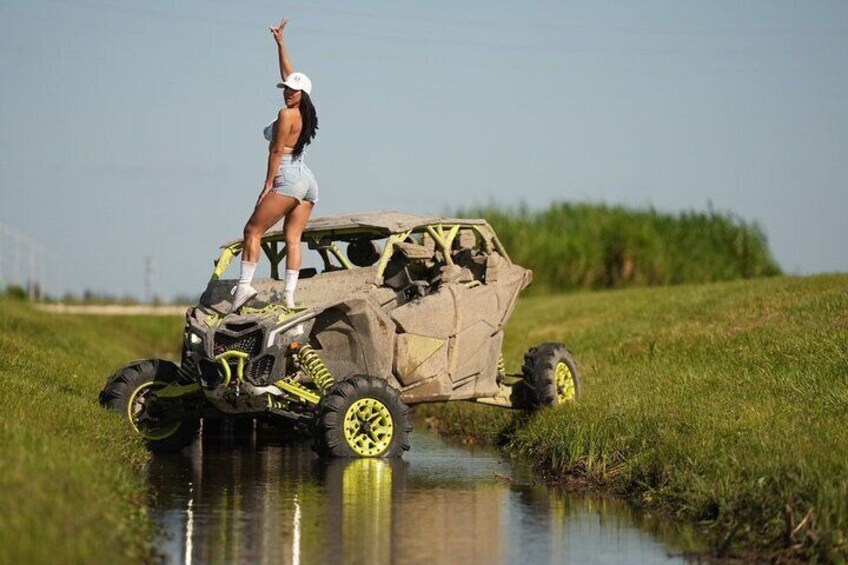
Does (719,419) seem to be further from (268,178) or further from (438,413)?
(438,413)

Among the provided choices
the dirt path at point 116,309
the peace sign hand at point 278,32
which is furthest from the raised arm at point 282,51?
the dirt path at point 116,309

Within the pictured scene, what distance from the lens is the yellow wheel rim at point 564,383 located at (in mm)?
18547

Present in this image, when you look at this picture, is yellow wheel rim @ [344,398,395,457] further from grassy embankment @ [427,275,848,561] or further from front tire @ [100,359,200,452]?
front tire @ [100,359,200,452]

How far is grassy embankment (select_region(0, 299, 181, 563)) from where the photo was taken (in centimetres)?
855

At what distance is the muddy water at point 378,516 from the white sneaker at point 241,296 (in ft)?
4.87

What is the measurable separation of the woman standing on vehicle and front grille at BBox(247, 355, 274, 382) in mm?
673

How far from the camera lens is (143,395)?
16.7m

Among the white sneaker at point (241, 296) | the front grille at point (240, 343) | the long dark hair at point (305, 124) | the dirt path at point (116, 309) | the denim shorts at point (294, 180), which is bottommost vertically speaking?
the front grille at point (240, 343)

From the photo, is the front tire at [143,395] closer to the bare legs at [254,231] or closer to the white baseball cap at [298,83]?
the bare legs at [254,231]

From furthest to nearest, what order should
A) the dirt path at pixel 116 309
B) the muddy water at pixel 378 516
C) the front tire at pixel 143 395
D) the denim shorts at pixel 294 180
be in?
1. the dirt path at pixel 116 309
2. the front tire at pixel 143 395
3. the denim shorts at pixel 294 180
4. the muddy water at pixel 378 516

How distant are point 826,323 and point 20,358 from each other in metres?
10.2

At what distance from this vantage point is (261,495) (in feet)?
44.1

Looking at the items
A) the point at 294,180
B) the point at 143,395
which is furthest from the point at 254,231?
the point at 143,395

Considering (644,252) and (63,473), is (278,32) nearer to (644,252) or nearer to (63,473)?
(63,473)
